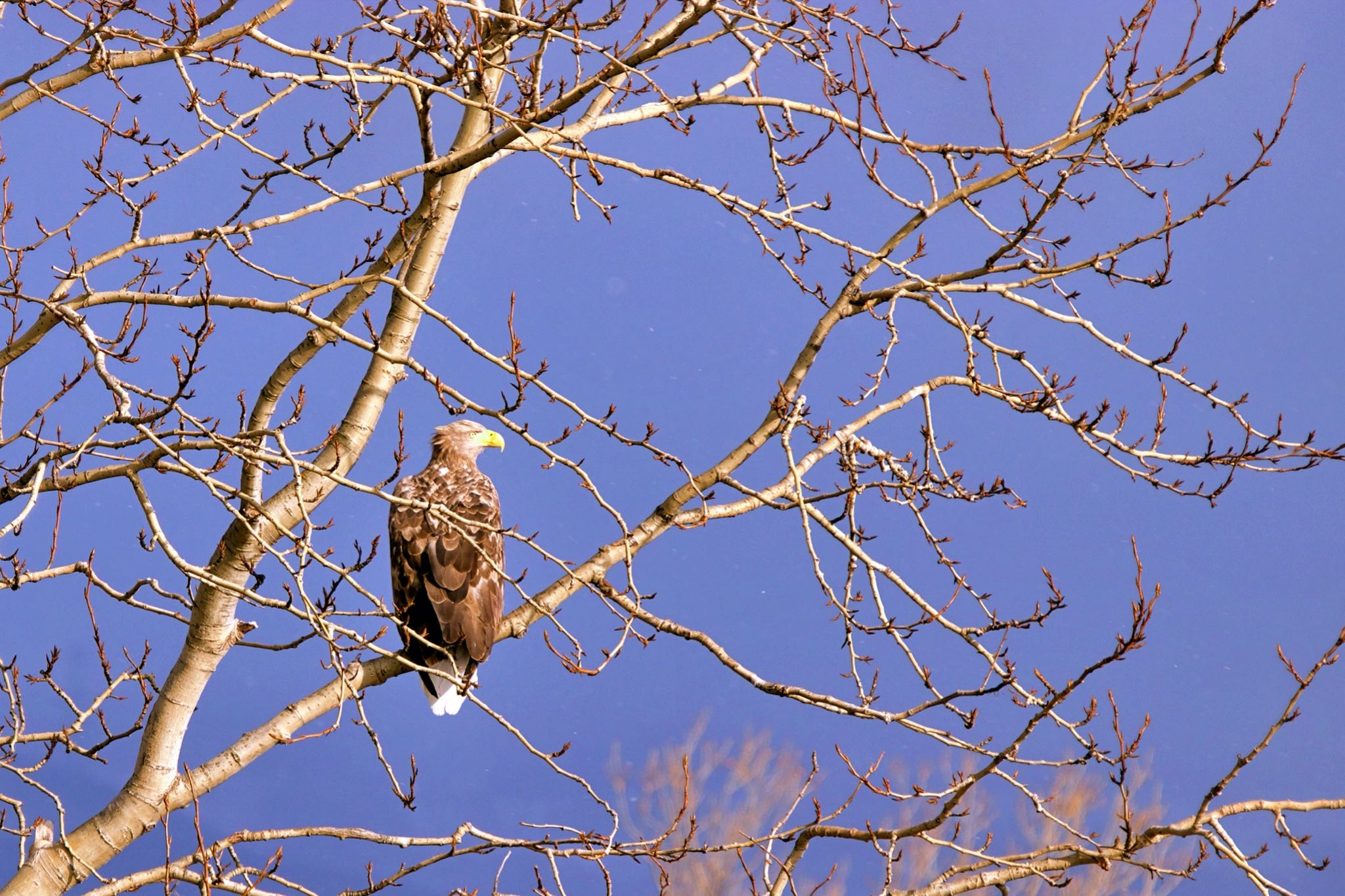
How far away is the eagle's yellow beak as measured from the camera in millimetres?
7066

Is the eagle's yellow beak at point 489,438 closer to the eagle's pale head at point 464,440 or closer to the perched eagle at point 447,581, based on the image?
the eagle's pale head at point 464,440

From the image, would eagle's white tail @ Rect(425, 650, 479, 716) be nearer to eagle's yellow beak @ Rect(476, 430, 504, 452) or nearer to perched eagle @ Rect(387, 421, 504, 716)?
perched eagle @ Rect(387, 421, 504, 716)

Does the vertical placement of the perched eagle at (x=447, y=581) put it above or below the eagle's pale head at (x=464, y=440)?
Answer: below

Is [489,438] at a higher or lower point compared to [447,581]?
higher

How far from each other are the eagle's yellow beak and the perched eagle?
14.5 inches

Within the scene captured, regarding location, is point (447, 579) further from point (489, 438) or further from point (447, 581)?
point (489, 438)

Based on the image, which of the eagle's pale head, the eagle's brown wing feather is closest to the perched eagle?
the eagle's brown wing feather

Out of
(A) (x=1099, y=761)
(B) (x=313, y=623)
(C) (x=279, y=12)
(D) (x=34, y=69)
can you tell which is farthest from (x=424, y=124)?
(A) (x=1099, y=761)

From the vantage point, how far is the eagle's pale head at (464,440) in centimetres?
702

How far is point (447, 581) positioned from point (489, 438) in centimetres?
143

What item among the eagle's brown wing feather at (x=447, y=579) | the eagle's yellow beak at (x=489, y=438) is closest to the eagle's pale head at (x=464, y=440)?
the eagle's yellow beak at (x=489, y=438)

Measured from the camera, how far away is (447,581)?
19.0 feet

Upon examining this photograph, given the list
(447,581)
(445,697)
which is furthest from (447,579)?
(445,697)

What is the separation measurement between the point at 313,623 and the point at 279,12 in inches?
97.7
